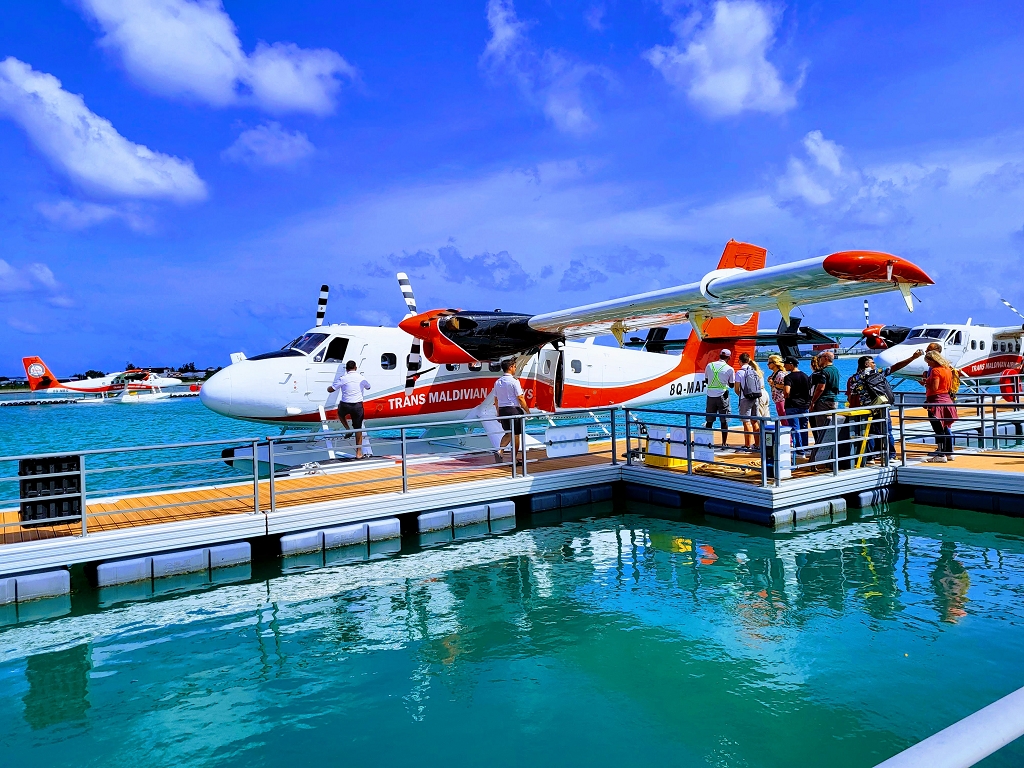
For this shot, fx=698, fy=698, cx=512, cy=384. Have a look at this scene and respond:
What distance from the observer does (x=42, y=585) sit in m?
7.38

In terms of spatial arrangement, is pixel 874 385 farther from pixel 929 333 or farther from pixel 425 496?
pixel 929 333

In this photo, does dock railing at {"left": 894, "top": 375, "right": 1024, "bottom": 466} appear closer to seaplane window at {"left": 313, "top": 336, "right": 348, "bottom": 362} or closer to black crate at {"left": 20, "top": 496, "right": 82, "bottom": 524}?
seaplane window at {"left": 313, "top": 336, "right": 348, "bottom": 362}

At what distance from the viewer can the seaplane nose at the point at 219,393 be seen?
11633 millimetres

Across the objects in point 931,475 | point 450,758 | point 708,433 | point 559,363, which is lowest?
point 450,758

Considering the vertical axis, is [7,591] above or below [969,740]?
below

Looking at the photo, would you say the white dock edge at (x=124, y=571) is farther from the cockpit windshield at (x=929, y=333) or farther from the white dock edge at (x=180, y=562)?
the cockpit windshield at (x=929, y=333)

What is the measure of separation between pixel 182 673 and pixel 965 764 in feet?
19.7

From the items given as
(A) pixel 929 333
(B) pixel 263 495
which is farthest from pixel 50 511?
(A) pixel 929 333

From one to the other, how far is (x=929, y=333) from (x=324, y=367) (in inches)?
1013

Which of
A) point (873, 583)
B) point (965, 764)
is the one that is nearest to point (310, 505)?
point (873, 583)

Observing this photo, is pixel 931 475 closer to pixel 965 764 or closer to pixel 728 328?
pixel 728 328

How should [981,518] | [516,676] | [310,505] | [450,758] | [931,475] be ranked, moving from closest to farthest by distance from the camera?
[450,758] → [516,676] → [310,505] → [981,518] → [931,475]

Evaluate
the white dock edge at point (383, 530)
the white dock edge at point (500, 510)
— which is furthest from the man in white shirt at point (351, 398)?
Answer: the white dock edge at point (500, 510)

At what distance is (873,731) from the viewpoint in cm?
455
